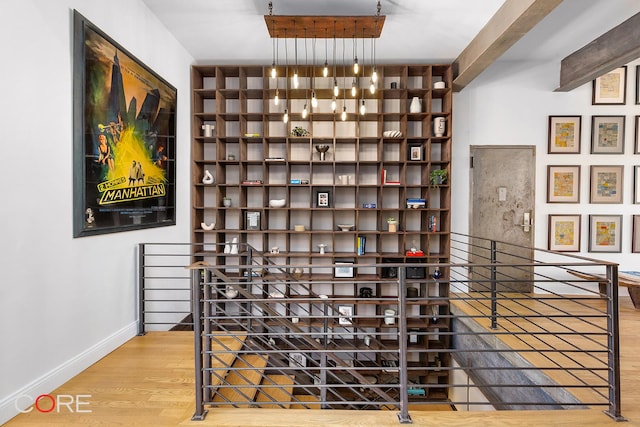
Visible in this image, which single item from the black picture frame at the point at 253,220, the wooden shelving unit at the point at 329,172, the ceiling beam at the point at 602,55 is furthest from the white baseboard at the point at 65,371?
the ceiling beam at the point at 602,55

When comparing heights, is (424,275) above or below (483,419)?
above

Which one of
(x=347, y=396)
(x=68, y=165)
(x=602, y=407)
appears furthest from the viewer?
Answer: (x=347, y=396)

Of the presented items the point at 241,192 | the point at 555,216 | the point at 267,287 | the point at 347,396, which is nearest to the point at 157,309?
the point at 267,287

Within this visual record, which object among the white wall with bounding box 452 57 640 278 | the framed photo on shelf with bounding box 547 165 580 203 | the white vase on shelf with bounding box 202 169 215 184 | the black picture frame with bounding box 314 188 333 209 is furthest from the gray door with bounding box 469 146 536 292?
the white vase on shelf with bounding box 202 169 215 184

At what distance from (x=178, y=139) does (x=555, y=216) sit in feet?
16.6

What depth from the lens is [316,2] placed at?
3.01 m

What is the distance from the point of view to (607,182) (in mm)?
4422

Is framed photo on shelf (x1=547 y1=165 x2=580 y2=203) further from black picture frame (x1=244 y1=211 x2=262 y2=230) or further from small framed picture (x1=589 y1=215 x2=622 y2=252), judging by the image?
black picture frame (x1=244 y1=211 x2=262 y2=230)

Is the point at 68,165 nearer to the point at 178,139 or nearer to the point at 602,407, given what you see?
the point at 178,139

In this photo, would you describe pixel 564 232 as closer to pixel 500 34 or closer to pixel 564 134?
pixel 564 134

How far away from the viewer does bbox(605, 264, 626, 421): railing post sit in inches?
76.1

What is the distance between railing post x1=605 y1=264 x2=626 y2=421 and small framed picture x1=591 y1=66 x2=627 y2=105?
145 inches

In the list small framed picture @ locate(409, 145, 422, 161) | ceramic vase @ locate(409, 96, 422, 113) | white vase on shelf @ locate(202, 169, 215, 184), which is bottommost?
white vase on shelf @ locate(202, 169, 215, 184)

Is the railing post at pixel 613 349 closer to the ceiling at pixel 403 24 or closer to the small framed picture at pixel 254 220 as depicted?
the ceiling at pixel 403 24
